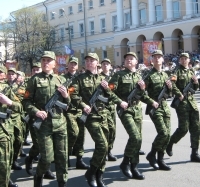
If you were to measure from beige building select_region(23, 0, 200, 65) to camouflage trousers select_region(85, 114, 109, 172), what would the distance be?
36018mm

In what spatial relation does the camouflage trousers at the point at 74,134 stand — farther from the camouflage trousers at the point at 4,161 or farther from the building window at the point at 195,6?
the building window at the point at 195,6

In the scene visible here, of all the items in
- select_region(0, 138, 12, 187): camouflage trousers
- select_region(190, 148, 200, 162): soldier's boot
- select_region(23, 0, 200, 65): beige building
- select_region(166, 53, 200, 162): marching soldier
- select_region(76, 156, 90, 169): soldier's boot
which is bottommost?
select_region(76, 156, 90, 169): soldier's boot

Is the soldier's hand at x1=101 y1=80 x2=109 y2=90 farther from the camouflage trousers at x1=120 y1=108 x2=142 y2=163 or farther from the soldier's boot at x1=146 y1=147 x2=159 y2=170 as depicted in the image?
the soldier's boot at x1=146 y1=147 x2=159 y2=170

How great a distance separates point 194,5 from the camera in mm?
41688

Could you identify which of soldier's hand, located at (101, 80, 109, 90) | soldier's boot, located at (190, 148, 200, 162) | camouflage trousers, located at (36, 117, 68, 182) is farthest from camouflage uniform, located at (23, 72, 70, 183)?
soldier's boot, located at (190, 148, 200, 162)

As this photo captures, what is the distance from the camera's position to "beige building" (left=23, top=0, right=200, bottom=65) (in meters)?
42.2

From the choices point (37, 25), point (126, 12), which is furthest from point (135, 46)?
point (37, 25)

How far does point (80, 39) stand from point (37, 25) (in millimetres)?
10775

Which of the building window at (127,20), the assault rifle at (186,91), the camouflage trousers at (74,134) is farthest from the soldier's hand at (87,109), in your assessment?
the building window at (127,20)

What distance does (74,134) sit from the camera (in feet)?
25.0

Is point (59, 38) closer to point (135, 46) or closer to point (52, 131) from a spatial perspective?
point (135, 46)

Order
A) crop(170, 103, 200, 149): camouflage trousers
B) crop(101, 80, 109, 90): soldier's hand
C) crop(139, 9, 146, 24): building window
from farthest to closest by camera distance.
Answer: crop(139, 9, 146, 24): building window < crop(170, 103, 200, 149): camouflage trousers < crop(101, 80, 109, 90): soldier's hand

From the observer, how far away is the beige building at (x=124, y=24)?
1662 inches

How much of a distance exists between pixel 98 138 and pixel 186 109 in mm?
2192
